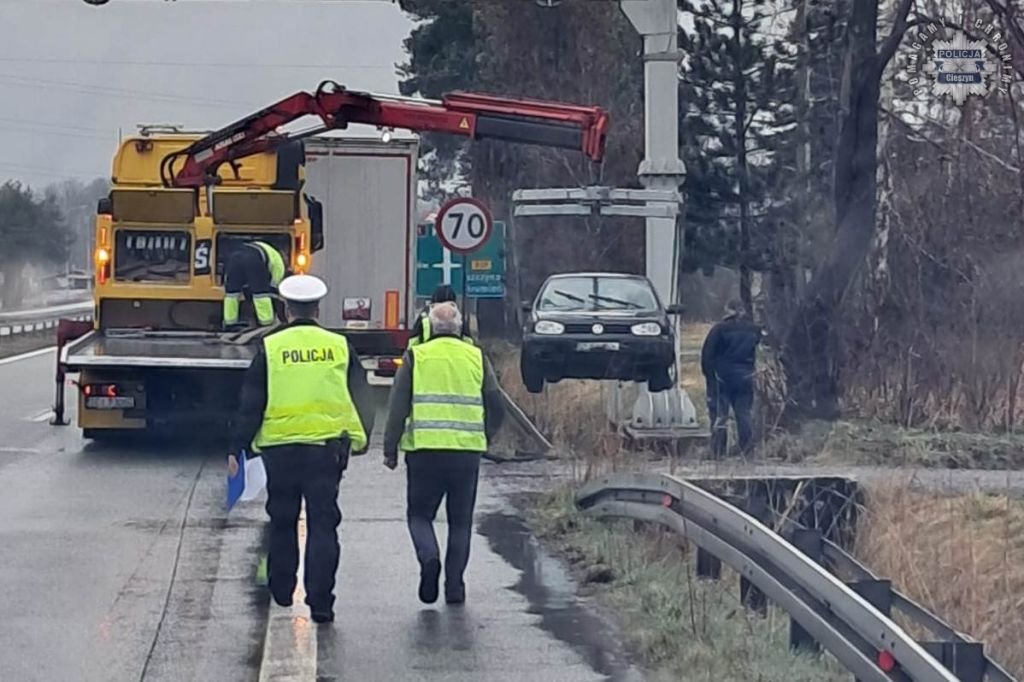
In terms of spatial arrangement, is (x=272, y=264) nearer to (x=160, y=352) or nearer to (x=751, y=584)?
(x=160, y=352)

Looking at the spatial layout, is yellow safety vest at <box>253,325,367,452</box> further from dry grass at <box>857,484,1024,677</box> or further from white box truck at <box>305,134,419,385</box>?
white box truck at <box>305,134,419,385</box>

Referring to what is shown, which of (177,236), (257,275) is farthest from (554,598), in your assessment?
(177,236)

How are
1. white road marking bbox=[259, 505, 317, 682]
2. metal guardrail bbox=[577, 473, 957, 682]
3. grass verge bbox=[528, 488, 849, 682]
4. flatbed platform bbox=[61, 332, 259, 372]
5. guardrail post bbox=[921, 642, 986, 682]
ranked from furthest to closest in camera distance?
flatbed platform bbox=[61, 332, 259, 372], grass verge bbox=[528, 488, 849, 682], white road marking bbox=[259, 505, 317, 682], guardrail post bbox=[921, 642, 986, 682], metal guardrail bbox=[577, 473, 957, 682]

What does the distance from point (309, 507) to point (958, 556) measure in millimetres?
4153

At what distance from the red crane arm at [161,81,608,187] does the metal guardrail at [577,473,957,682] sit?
7453mm

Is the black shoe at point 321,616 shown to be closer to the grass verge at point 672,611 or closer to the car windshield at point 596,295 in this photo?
the grass verge at point 672,611

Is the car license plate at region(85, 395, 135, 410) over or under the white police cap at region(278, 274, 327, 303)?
under

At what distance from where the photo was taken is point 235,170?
2019 cm

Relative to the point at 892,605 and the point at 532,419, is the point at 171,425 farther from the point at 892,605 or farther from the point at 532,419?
the point at 892,605

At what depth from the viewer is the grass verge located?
8.47 metres

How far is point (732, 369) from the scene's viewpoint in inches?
741

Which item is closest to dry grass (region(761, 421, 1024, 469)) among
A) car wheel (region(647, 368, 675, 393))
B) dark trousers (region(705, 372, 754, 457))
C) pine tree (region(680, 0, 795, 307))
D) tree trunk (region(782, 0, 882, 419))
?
dark trousers (region(705, 372, 754, 457))

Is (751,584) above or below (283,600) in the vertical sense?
above

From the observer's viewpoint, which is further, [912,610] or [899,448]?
[899,448]
